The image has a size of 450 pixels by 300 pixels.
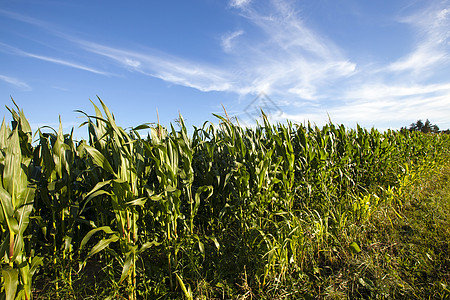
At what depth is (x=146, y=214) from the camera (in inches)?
90.7

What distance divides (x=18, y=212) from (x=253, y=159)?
203cm

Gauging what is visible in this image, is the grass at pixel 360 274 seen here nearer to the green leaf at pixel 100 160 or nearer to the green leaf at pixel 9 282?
the green leaf at pixel 9 282

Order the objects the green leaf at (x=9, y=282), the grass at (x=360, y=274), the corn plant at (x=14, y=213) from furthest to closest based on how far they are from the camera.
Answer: the grass at (x=360, y=274), the corn plant at (x=14, y=213), the green leaf at (x=9, y=282)

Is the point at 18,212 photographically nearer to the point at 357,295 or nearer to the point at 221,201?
the point at 221,201

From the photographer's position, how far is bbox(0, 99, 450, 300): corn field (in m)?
1.68

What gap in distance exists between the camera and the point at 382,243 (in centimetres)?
284

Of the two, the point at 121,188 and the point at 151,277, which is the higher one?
the point at 121,188

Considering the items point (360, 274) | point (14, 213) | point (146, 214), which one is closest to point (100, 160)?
point (14, 213)

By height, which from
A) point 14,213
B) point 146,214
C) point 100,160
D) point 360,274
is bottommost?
point 360,274

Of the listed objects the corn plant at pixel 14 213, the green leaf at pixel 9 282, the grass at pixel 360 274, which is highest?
the corn plant at pixel 14 213

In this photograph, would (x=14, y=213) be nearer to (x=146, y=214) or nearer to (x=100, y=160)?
(x=100, y=160)

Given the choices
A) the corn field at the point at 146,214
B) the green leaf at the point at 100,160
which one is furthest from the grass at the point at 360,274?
the green leaf at the point at 100,160

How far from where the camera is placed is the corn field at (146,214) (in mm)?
1682

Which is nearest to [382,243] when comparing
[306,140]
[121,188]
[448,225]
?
[448,225]
